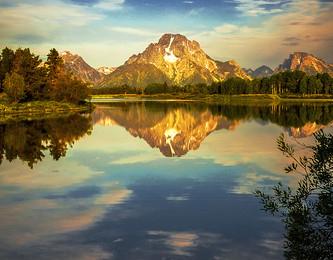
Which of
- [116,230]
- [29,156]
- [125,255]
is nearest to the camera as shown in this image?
[125,255]

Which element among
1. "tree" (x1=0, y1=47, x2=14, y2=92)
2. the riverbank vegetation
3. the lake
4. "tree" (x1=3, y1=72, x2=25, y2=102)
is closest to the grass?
the riverbank vegetation

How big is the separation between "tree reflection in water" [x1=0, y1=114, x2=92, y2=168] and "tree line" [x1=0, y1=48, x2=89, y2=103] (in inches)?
1838

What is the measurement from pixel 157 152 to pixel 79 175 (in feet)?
52.1

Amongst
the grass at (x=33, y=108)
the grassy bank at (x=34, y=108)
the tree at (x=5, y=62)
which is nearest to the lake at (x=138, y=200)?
the grassy bank at (x=34, y=108)

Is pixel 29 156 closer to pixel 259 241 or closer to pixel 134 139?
pixel 134 139

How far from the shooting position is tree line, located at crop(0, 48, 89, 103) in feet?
395

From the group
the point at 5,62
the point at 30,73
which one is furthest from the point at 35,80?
the point at 5,62

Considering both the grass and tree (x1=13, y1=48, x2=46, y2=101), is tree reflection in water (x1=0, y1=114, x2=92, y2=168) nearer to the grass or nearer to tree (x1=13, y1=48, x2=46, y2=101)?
the grass

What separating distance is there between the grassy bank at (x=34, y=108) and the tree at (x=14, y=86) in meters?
2.66

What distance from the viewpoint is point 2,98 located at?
12825 centimetres

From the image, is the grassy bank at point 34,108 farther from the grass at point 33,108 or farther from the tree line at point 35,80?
the tree line at point 35,80

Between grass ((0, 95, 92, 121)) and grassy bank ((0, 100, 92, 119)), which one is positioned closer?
grassy bank ((0, 100, 92, 119))

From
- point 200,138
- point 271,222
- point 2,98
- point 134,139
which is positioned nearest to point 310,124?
point 200,138

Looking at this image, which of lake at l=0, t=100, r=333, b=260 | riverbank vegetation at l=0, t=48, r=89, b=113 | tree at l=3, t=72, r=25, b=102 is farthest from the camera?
riverbank vegetation at l=0, t=48, r=89, b=113
